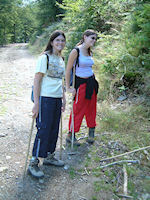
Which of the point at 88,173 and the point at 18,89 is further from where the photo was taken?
the point at 18,89

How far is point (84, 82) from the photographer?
376cm

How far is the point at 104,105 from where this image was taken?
536cm

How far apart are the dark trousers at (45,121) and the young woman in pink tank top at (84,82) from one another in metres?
0.78

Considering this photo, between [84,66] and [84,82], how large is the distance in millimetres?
307

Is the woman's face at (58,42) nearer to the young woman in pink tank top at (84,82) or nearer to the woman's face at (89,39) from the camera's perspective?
the young woman in pink tank top at (84,82)

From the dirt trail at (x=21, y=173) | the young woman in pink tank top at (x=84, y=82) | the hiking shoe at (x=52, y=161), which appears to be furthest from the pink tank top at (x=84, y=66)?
the hiking shoe at (x=52, y=161)

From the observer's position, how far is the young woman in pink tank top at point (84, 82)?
138 inches

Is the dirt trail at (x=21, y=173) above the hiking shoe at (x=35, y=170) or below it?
below

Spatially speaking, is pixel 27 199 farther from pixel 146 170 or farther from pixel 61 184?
pixel 146 170

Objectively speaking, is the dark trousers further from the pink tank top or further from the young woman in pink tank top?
the pink tank top

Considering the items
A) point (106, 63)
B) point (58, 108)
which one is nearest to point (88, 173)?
point (58, 108)

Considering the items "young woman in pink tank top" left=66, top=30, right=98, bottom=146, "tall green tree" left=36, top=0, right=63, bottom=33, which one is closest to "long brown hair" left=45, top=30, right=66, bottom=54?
"young woman in pink tank top" left=66, top=30, right=98, bottom=146

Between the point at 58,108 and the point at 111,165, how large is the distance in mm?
1354

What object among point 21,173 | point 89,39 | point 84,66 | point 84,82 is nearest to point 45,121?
point 21,173
